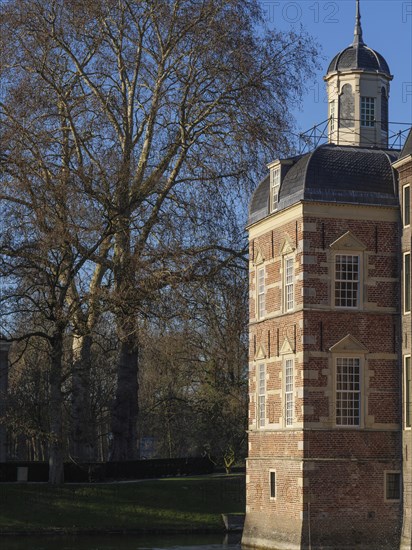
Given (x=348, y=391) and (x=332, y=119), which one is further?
(x=332, y=119)

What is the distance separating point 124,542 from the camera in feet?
141

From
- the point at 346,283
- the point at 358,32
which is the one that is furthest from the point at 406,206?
the point at 358,32

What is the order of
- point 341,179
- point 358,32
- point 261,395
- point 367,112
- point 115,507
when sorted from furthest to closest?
point 115,507
point 358,32
point 367,112
point 261,395
point 341,179

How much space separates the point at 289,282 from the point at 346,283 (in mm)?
2026

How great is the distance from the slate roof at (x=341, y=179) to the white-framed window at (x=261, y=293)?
10.3 feet

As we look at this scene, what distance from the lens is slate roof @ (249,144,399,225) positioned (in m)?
39.2

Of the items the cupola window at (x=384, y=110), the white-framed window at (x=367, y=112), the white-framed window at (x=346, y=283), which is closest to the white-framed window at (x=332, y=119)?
the white-framed window at (x=367, y=112)

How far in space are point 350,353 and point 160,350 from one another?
1205 cm

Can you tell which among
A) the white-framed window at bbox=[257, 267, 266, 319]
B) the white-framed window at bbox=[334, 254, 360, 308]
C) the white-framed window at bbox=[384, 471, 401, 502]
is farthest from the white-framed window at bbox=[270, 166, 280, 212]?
the white-framed window at bbox=[384, 471, 401, 502]

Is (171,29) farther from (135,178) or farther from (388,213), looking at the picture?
(388,213)

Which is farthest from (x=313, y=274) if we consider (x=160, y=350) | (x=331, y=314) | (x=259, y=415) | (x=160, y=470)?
(x=160, y=470)

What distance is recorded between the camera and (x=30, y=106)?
4994 centimetres

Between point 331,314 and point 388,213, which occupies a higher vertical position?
point 388,213

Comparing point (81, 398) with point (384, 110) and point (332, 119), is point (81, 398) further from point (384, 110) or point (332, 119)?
point (384, 110)
